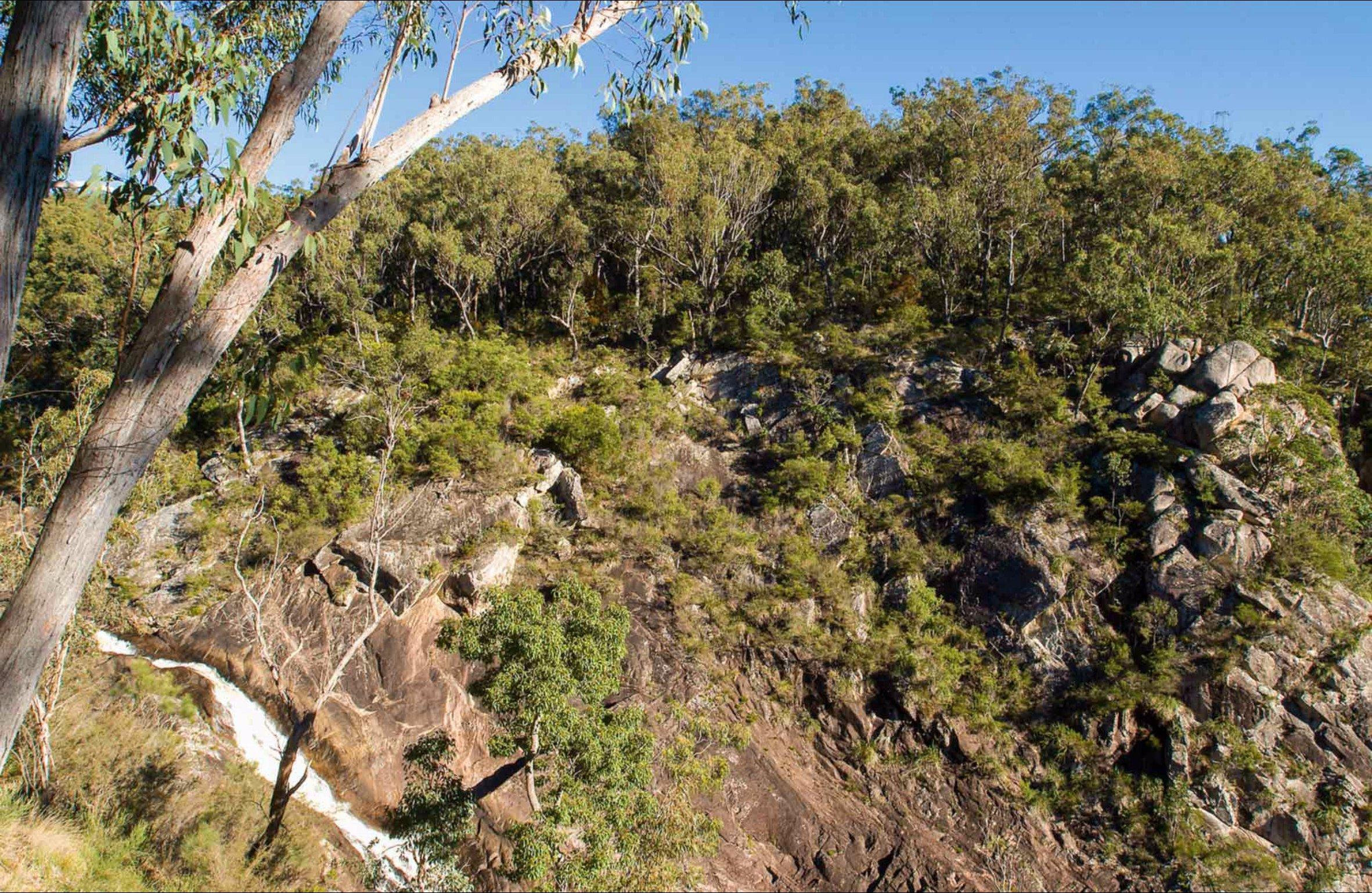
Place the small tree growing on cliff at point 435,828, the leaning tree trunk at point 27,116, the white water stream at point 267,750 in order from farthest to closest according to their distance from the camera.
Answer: the white water stream at point 267,750
the small tree growing on cliff at point 435,828
the leaning tree trunk at point 27,116

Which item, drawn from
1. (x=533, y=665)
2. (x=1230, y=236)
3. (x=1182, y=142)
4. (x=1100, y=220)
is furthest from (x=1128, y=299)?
(x=533, y=665)

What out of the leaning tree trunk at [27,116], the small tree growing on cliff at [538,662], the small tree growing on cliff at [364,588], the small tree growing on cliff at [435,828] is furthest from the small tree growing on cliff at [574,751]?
the leaning tree trunk at [27,116]

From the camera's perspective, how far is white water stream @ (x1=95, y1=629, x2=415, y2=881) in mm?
11438

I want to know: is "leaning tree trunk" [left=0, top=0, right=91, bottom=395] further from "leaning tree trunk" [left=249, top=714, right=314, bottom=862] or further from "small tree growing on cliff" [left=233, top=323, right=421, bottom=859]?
"leaning tree trunk" [left=249, top=714, right=314, bottom=862]

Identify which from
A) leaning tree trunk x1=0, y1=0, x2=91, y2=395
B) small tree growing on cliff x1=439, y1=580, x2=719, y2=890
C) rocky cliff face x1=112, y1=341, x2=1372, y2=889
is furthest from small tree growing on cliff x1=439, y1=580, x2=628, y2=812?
leaning tree trunk x1=0, y1=0, x2=91, y2=395

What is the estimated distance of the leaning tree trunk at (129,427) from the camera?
3.49 metres

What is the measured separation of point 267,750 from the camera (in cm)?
1241

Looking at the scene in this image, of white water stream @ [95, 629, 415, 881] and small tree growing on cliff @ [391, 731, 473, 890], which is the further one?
white water stream @ [95, 629, 415, 881]

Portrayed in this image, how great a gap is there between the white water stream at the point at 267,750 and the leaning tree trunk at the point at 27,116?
965 centimetres

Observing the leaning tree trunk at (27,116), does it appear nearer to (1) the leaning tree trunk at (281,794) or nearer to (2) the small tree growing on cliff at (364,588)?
(2) the small tree growing on cliff at (364,588)

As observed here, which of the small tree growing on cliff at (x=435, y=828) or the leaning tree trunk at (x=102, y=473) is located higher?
the leaning tree trunk at (x=102, y=473)

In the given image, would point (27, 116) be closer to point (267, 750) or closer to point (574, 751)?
point (574, 751)

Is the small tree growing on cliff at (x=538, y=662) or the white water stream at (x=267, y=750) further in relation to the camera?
the white water stream at (x=267, y=750)

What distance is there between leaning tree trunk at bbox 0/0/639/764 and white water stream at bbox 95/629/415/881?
8.55 meters
